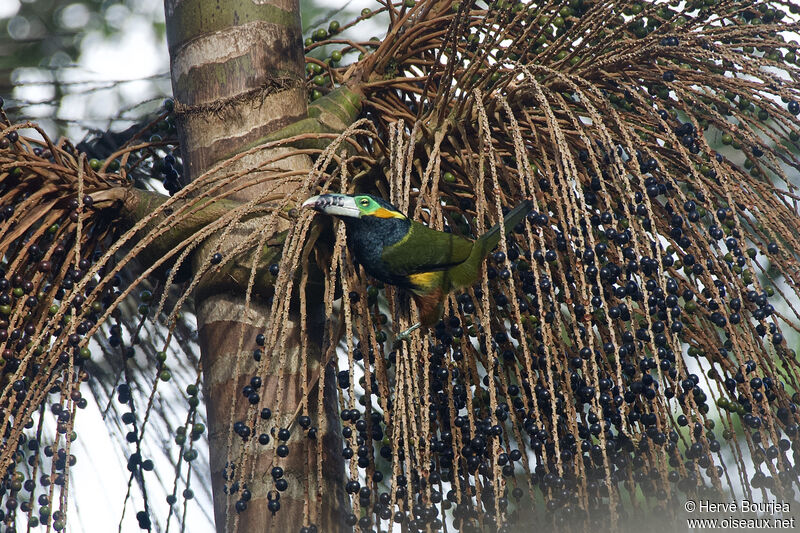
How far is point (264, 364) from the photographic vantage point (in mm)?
1926

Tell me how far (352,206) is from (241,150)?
0.56m

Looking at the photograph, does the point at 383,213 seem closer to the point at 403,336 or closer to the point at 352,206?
the point at 352,206

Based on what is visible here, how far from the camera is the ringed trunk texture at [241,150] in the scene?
2.32 metres

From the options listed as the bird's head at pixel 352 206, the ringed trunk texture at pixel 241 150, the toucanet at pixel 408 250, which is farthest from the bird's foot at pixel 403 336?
the ringed trunk texture at pixel 241 150

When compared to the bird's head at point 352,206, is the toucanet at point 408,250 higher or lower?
lower

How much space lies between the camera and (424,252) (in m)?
2.30

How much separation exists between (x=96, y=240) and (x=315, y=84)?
3.39 feet

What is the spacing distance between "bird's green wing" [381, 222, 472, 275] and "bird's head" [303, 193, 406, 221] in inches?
3.2

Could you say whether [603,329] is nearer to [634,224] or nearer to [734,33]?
[634,224]

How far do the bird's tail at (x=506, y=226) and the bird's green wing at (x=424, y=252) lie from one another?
0.35 ft

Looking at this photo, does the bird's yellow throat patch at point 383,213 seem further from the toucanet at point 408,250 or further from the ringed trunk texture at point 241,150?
the ringed trunk texture at point 241,150

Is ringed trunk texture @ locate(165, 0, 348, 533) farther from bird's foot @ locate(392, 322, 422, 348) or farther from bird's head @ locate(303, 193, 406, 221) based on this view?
bird's foot @ locate(392, 322, 422, 348)

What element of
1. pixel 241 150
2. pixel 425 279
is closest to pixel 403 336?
pixel 425 279

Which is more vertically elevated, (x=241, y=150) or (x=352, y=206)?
(x=241, y=150)
